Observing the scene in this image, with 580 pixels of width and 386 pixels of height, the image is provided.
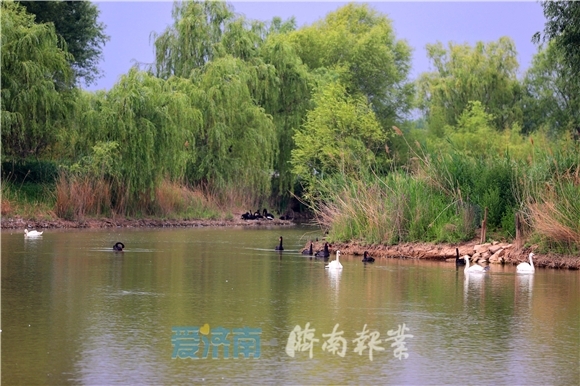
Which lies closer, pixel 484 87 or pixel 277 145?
pixel 277 145

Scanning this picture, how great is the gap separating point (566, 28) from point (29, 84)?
19241 mm

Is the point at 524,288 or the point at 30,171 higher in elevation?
the point at 30,171

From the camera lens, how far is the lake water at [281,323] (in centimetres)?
1002

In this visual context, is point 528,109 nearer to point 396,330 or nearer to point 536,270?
point 536,270

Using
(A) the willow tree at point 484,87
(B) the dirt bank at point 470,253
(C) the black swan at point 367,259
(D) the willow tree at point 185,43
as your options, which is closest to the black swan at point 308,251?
(B) the dirt bank at point 470,253

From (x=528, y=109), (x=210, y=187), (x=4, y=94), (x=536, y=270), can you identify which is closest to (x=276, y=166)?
(x=210, y=187)

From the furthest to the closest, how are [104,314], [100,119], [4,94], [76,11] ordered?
[76,11] → [100,119] → [4,94] → [104,314]

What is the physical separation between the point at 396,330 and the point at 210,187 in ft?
105

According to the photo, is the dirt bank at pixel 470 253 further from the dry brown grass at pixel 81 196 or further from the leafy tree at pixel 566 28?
the dry brown grass at pixel 81 196

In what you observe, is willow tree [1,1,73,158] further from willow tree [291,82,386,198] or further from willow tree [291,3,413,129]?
willow tree [291,3,413,129]

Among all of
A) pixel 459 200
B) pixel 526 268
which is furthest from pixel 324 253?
pixel 526 268

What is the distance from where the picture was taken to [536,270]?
2041 cm

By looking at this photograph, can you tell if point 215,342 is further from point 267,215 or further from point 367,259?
point 267,215

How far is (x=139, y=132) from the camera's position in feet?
123
